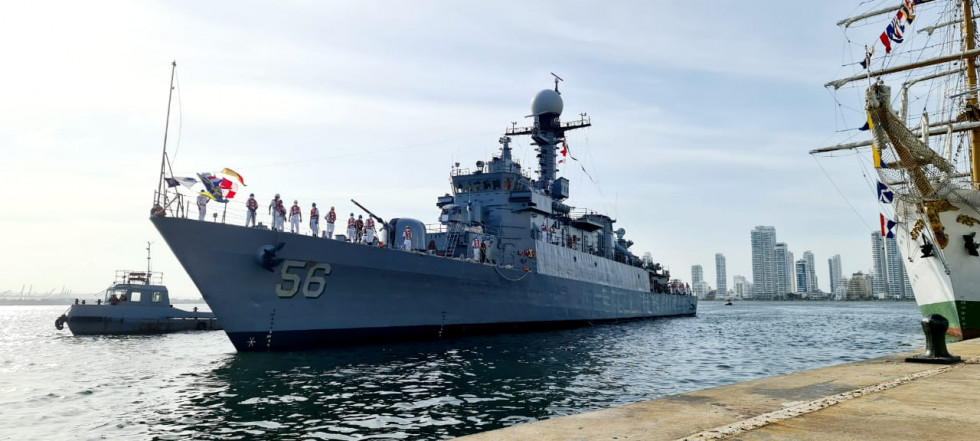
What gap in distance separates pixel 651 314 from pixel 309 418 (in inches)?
1597

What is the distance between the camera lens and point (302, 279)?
1872cm

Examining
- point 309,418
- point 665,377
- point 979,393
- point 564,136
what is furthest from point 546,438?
point 564,136

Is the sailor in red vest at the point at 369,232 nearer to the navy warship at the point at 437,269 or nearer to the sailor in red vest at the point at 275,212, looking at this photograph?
the navy warship at the point at 437,269

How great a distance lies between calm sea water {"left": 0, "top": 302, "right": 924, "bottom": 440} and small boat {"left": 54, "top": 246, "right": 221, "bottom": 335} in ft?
22.3

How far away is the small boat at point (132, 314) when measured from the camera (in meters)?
29.9

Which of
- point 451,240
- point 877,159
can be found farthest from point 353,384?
point 877,159

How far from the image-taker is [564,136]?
3934 cm

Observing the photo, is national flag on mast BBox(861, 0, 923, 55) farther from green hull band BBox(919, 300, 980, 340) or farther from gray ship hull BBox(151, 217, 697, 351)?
gray ship hull BBox(151, 217, 697, 351)

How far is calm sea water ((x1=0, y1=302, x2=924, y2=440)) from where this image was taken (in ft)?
31.1

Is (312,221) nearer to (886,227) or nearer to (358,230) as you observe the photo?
(358,230)

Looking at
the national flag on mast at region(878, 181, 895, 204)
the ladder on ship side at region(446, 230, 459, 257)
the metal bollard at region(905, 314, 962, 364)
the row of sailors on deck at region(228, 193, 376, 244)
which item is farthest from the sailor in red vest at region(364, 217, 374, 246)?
the national flag on mast at region(878, 181, 895, 204)

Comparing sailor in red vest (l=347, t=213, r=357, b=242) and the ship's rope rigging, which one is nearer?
sailor in red vest (l=347, t=213, r=357, b=242)

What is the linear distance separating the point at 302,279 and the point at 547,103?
24495 mm

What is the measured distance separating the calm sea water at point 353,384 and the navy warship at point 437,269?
1.26m
